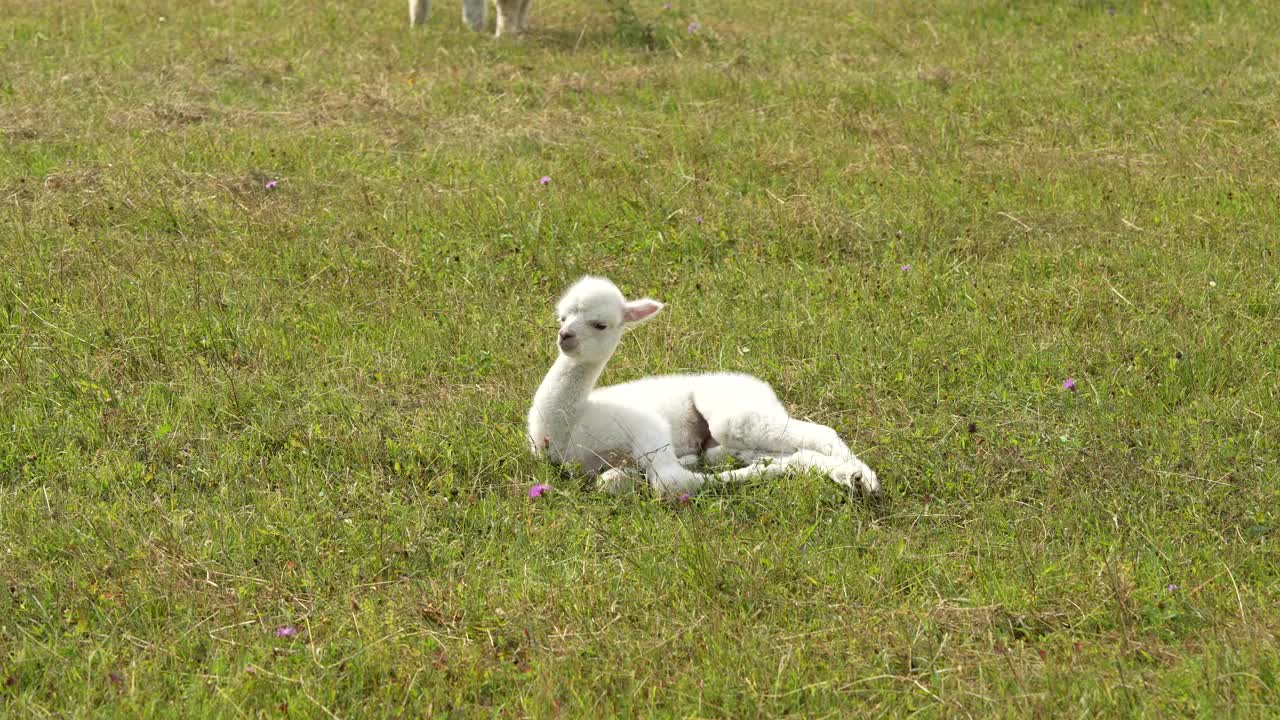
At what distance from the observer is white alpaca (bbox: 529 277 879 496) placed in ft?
14.7

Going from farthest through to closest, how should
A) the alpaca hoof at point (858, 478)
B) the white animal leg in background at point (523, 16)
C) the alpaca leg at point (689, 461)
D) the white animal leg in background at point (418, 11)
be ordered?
the white animal leg in background at point (418, 11) → the white animal leg in background at point (523, 16) → the alpaca leg at point (689, 461) → the alpaca hoof at point (858, 478)

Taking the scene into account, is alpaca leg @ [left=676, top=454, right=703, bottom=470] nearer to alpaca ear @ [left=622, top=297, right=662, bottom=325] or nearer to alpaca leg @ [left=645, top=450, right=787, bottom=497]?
alpaca leg @ [left=645, top=450, right=787, bottom=497]

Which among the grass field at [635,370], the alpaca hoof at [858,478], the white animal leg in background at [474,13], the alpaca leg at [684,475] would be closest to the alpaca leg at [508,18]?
the white animal leg in background at [474,13]

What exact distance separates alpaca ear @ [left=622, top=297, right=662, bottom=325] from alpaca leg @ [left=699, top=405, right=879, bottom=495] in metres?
0.47

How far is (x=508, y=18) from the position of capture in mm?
11539

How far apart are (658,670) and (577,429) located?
3.96 feet

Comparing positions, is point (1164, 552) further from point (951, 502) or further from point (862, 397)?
point (862, 397)

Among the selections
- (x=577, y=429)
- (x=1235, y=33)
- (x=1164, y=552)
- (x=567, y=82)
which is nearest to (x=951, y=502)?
(x=1164, y=552)

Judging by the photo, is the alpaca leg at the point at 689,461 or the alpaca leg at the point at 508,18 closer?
the alpaca leg at the point at 689,461

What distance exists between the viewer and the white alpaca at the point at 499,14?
11.5 metres

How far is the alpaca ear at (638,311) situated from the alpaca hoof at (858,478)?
735mm

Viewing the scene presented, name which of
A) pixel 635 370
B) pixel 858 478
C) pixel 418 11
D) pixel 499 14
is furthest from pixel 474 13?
pixel 858 478

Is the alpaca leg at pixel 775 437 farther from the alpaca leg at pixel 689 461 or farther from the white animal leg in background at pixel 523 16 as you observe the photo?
the white animal leg in background at pixel 523 16

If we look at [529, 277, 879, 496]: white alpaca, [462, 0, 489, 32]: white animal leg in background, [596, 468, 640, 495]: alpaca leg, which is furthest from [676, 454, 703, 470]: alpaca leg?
[462, 0, 489, 32]: white animal leg in background
